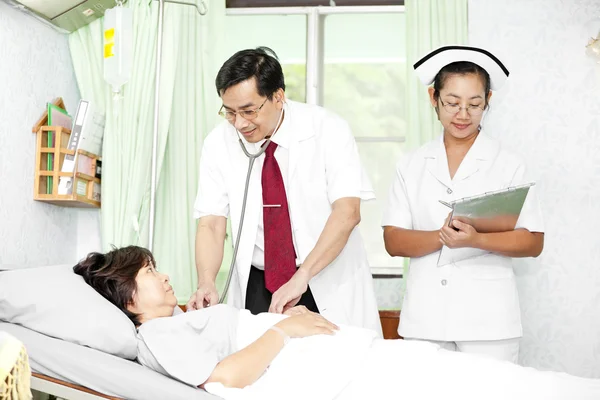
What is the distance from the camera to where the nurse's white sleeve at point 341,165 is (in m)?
2.30

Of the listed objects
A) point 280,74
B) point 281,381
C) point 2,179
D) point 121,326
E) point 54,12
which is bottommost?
point 281,381

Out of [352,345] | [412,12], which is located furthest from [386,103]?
[352,345]

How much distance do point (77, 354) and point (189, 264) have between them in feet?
5.87

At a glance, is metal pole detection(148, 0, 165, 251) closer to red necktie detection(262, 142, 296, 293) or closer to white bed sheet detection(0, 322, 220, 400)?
red necktie detection(262, 142, 296, 293)

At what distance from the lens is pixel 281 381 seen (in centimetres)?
177

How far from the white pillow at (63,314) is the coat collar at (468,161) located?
1.13 m

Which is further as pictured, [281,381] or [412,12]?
[412,12]

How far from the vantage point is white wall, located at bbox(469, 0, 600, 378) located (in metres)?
3.30

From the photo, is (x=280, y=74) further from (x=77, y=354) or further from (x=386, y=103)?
(x=386, y=103)

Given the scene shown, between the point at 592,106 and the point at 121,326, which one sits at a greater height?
the point at 592,106

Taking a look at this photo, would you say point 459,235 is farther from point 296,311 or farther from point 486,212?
point 296,311

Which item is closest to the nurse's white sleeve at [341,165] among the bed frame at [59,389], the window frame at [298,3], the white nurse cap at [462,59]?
the white nurse cap at [462,59]

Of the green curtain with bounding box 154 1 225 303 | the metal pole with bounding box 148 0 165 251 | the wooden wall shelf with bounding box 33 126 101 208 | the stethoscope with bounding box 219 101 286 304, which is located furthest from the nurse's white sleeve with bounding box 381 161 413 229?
the wooden wall shelf with bounding box 33 126 101 208

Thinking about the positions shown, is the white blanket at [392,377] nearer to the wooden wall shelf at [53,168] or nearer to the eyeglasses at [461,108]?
the eyeglasses at [461,108]
